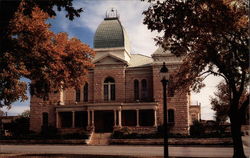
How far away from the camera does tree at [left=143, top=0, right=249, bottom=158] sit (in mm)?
13500

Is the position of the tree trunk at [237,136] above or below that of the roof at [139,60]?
below

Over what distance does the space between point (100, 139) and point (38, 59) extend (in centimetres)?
1910

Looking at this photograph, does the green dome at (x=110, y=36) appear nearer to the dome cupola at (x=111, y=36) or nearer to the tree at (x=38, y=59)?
the dome cupola at (x=111, y=36)

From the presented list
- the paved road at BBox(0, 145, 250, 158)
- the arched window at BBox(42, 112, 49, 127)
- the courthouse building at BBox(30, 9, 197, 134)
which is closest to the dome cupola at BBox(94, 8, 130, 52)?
the courthouse building at BBox(30, 9, 197, 134)

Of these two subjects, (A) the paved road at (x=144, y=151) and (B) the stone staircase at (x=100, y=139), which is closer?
(A) the paved road at (x=144, y=151)

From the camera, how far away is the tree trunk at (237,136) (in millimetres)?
17344

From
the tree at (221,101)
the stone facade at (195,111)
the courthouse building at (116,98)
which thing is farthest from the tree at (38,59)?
the stone facade at (195,111)

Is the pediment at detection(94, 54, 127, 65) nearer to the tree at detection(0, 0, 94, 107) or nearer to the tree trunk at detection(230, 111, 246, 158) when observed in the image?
the tree at detection(0, 0, 94, 107)

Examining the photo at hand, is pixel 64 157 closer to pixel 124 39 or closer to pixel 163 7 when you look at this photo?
pixel 163 7

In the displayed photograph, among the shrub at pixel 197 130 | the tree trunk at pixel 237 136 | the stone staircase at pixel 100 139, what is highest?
the tree trunk at pixel 237 136

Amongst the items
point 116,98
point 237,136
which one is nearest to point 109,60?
point 116,98

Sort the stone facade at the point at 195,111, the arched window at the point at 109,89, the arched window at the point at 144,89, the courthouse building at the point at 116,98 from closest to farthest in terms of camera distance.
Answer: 1. the courthouse building at the point at 116,98
2. the arched window at the point at 144,89
3. the arched window at the point at 109,89
4. the stone facade at the point at 195,111

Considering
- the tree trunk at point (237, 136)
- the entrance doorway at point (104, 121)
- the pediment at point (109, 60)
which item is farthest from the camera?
the entrance doorway at point (104, 121)

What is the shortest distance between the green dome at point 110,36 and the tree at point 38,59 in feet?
71.9
